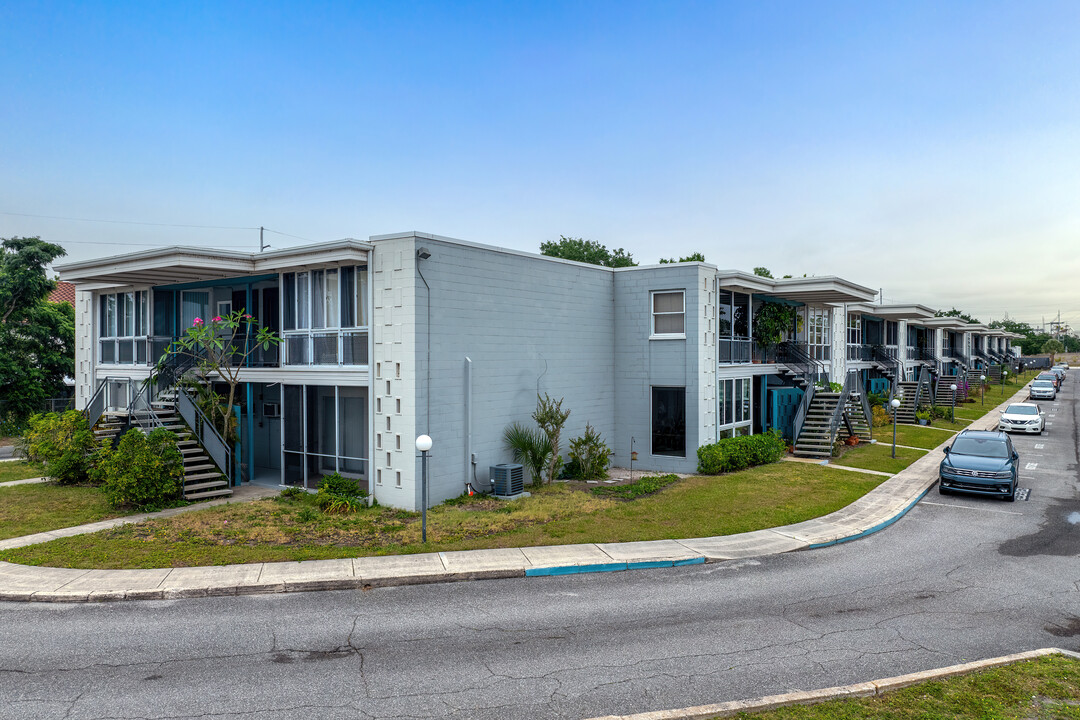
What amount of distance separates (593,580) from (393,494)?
21.2 feet

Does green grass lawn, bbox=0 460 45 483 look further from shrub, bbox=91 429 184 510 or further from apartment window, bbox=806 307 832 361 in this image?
apartment window, bbox=806 307 832 361

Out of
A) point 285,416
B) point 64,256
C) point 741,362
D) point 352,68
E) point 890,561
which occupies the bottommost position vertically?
point 890,561

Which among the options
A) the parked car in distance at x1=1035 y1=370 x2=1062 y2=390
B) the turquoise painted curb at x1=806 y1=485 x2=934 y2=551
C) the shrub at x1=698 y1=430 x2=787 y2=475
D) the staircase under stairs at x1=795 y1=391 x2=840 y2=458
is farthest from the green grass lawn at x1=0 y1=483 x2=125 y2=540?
the parked car in distance at x1=1035 y1=370 x2=1062 y2=390

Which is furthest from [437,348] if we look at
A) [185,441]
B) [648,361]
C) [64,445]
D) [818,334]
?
[818,334]

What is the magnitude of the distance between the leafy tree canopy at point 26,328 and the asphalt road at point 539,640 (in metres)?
25.4

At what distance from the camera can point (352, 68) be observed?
21531 millimetres

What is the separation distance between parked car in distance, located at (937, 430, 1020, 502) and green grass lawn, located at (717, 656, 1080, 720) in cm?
1056

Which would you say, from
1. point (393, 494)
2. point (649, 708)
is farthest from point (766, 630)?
point (393, 494)

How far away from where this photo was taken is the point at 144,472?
47.5 ft

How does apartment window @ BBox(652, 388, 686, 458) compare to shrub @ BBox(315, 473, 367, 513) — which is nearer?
shrub @ BBox(315, 473, 367, 513)

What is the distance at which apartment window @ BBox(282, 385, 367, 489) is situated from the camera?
1706cm

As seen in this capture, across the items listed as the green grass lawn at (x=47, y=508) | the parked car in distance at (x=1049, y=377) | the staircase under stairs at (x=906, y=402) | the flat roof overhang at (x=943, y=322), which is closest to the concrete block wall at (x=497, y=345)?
the green grass lawn at (x=47, y=508)

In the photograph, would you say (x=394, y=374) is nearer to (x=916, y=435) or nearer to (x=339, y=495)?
(x=339, y=495)

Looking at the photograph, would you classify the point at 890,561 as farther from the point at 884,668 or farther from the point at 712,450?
the point at 712,450
